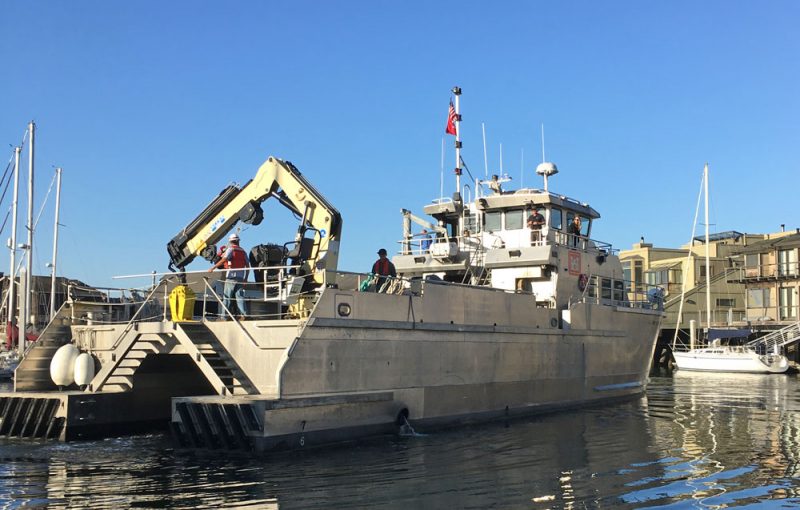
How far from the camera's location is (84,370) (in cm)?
1405

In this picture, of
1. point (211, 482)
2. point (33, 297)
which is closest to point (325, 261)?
point (211, 482)

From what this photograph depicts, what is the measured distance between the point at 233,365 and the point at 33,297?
30.9 m

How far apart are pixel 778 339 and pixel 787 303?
4.20 m

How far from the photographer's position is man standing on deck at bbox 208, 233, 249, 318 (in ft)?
44.6

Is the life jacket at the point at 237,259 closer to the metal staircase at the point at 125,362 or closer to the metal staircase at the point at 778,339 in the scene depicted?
the metal staircase at the point at 125,362

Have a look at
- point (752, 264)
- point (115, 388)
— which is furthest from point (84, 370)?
point (752, 264)

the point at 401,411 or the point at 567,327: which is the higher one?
the point at 567,327

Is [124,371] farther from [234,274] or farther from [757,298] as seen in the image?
[757,298]

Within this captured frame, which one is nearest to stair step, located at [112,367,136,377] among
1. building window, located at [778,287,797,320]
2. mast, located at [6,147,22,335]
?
mast, located at [6,147,22,335]

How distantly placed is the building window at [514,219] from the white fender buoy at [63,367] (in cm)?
1084

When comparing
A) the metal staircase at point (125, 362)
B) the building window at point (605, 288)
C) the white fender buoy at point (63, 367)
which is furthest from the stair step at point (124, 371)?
the building window at point (605, 288)

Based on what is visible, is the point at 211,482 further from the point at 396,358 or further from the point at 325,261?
the point at 325,261

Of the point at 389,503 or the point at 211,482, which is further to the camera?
the point at 211,482

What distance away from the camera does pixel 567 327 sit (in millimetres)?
18531
